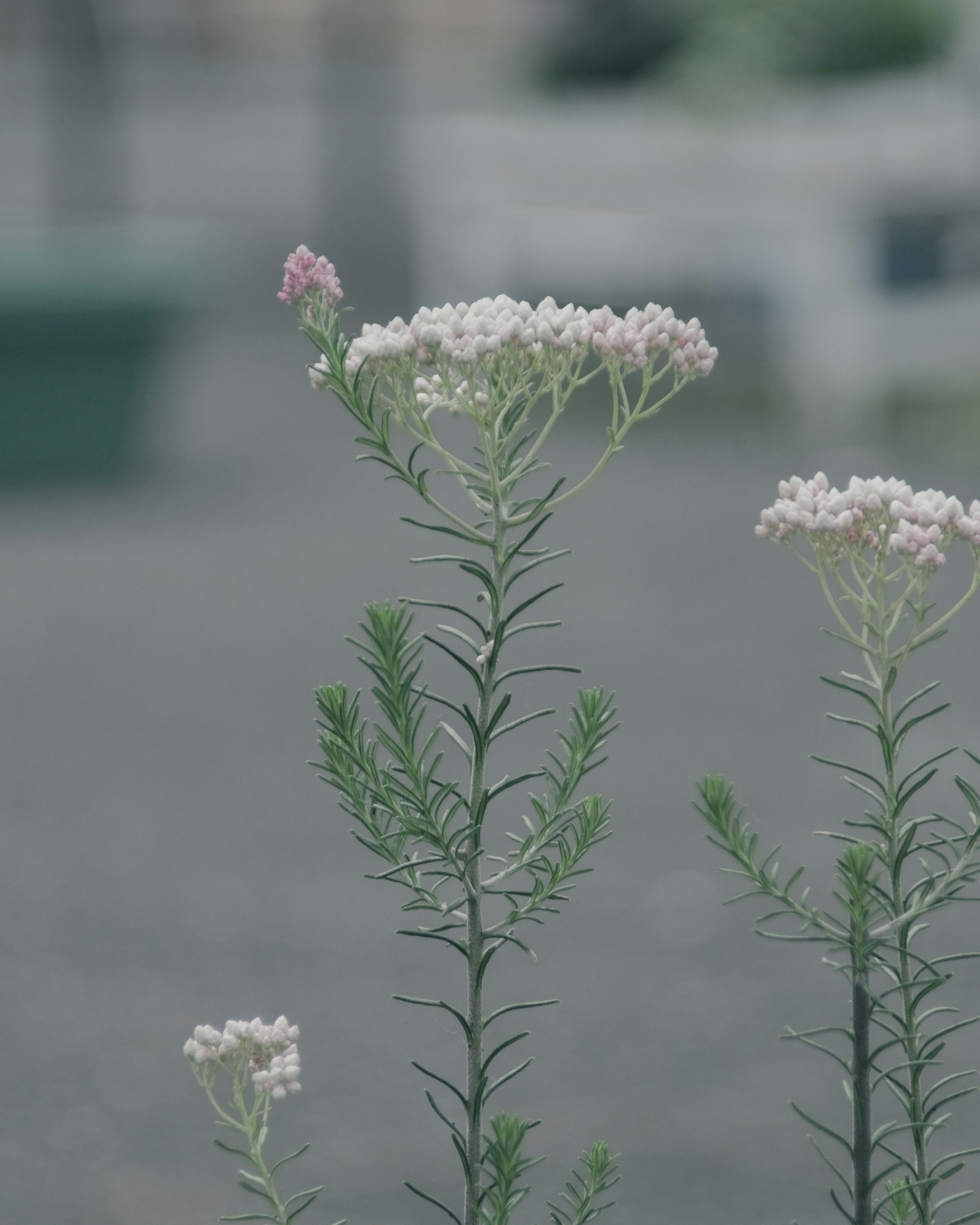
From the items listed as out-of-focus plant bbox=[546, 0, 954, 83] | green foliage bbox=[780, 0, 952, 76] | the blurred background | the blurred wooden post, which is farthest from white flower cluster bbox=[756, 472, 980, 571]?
green foliage bbox=[780, 0, 952, 76]

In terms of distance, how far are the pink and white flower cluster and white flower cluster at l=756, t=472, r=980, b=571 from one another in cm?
30

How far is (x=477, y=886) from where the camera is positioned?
3.07ft

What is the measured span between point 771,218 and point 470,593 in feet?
14.4

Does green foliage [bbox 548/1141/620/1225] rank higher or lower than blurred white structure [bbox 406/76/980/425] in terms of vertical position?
lower

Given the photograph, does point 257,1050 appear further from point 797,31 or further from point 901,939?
point 797,31

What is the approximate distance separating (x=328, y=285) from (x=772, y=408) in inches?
327

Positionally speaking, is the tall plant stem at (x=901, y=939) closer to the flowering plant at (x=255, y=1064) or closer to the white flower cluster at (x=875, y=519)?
the white flower cluster at (x=875, y=519)

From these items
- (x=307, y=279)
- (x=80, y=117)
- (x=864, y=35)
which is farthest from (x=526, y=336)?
(x=80, y=117)

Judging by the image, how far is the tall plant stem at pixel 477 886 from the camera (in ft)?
2.98

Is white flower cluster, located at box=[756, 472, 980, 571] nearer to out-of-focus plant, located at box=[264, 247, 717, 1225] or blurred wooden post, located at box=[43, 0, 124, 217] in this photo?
out-of-focus plant, located at box=[264, 247, 717, 1225]

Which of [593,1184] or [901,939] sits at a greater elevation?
[901,939]

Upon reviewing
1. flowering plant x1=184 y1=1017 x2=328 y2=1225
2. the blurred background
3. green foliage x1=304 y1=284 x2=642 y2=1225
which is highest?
the blurred background

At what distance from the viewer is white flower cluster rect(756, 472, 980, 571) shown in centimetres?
95

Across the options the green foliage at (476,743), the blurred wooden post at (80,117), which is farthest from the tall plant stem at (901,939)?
the blurred wooden post at (80,117)
